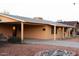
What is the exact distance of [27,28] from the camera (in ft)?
46.1

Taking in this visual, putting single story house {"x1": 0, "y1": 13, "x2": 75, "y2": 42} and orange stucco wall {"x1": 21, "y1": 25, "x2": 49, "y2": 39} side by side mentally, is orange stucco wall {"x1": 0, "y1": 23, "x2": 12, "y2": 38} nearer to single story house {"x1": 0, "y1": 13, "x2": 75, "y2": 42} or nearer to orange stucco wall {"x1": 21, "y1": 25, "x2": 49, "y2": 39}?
single story house {"x1": 0, "y1": 13, "x2": 75, "y2": 42}

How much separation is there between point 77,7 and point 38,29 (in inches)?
296

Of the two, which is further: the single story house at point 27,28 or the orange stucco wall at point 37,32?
the orange stucco wall at point 37,32

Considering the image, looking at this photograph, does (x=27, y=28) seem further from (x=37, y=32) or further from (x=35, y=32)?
(x=35, y=32)

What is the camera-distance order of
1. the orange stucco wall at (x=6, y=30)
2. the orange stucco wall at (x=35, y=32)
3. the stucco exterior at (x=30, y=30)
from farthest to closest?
the orange stucco wall at (x=35, y=32), the stucco exterior at (x=30, y=30), the orange stucco wall at (x=6, y=30)

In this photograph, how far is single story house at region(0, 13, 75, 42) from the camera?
39.8 feet

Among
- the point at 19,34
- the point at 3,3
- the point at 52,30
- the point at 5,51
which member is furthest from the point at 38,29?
the point at 3,3

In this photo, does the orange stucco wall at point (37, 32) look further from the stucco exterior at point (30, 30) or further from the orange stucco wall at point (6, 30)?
the orange stucco wall at point (6, 30)

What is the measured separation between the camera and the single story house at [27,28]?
12.1 m

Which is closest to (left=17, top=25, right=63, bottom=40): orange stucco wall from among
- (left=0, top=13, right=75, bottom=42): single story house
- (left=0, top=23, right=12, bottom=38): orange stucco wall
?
(left=0, top=13, right=75, bottom=42): single story house

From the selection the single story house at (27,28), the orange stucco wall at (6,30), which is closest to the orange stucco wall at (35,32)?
the single story house at (27,28)

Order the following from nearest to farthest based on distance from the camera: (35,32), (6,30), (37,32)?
(6,30) → (37,32) → (35,32)

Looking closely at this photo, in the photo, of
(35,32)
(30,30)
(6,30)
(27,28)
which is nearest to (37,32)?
(35,32)

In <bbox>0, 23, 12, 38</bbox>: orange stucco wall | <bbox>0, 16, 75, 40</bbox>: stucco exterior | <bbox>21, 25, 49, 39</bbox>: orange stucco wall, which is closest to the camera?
<bbox>0, 23, 12, 38</bbox>: orange stucco wall
